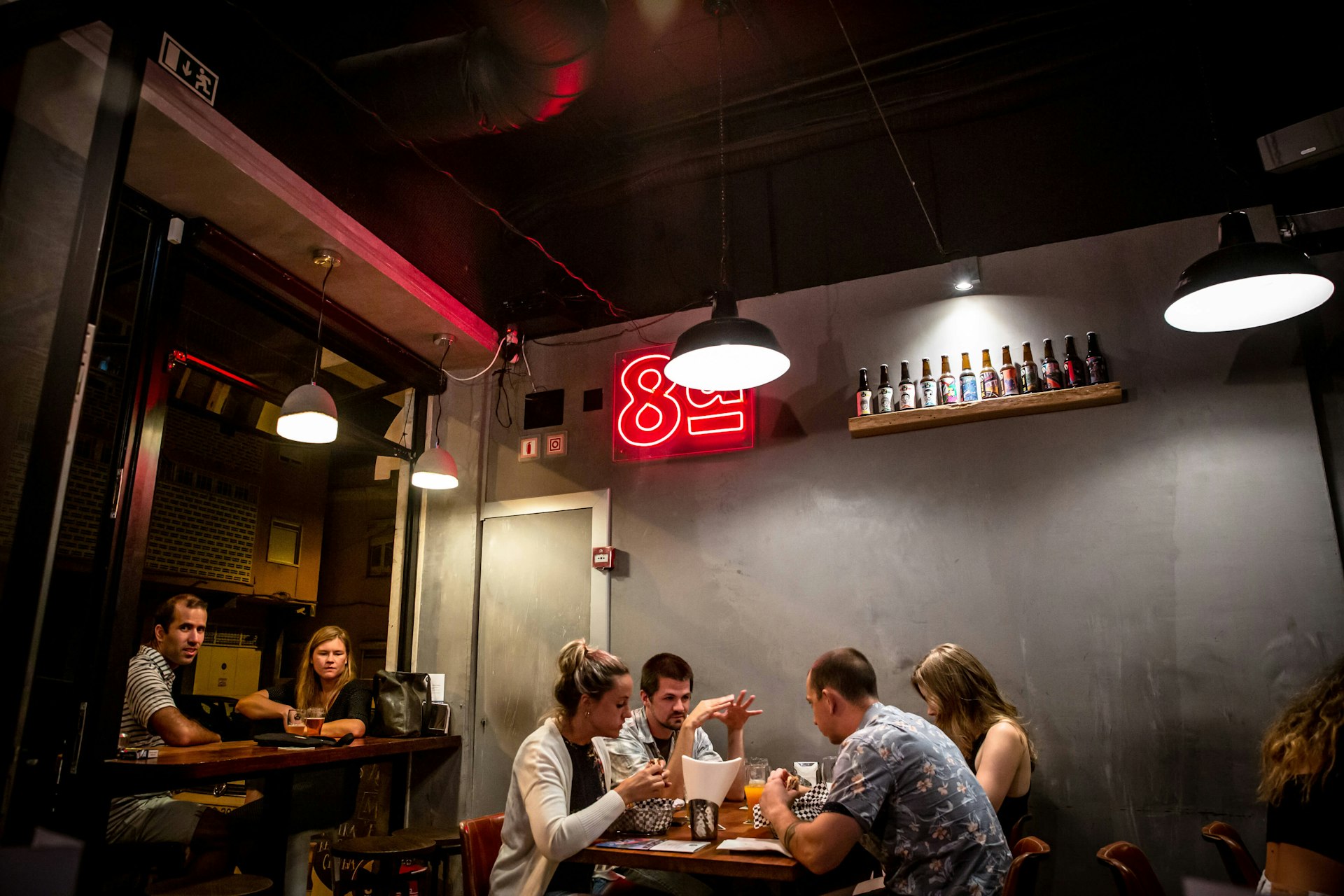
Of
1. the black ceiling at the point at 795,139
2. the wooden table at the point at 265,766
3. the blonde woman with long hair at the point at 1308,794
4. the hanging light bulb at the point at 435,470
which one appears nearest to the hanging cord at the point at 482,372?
the black ceiling at the point at 795,139

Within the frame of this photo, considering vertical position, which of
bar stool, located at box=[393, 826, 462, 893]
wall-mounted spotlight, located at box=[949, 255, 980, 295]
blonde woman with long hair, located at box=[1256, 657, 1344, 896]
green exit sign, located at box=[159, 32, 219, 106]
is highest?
green exit sign, located at box=[159, 32, 219, 106]

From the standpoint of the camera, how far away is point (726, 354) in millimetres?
3391

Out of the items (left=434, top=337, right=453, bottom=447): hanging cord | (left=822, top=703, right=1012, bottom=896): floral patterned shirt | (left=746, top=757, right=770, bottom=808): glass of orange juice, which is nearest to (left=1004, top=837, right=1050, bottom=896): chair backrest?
(left=822, top=703, right=1012, bottom=896): floral patterned shirt

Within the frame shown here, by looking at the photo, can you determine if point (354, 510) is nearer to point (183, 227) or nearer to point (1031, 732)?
point (183, 227)

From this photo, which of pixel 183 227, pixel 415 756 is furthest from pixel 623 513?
pixel 183 227

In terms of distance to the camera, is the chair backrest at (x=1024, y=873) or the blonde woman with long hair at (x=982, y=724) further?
the blonde woman with long hair at (x=982, y=724)

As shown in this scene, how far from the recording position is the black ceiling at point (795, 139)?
3.91m

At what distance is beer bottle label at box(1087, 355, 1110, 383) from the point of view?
12.7ft

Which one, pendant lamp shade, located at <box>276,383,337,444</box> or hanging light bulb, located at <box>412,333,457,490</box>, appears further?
hanging light bulb, located at <box>412,333,457,490</box>

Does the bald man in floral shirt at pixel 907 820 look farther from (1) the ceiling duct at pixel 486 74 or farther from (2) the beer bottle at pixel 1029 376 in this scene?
(1) the ceiling duct at pixel 486 74

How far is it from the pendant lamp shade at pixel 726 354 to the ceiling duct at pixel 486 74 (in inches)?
48.8

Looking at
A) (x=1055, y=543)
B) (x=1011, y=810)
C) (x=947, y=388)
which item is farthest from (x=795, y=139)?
(x=1011, y=810)

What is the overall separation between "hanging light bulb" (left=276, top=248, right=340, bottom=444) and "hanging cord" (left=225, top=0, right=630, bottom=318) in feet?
2.32

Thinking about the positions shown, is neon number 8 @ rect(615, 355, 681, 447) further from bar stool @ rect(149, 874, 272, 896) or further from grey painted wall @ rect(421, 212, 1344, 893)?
bar stool @ rect(149, 874, 272, 896)
